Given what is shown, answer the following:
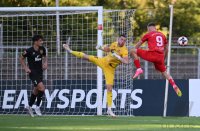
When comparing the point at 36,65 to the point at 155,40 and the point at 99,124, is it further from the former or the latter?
the point at 99,124

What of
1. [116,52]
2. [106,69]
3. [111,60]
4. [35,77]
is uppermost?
[116,52]

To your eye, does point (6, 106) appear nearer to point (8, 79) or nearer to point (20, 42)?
point (8, 79)

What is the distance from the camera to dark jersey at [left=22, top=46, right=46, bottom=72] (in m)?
21.1

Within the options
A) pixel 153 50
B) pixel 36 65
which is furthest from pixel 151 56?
pixel 36 65

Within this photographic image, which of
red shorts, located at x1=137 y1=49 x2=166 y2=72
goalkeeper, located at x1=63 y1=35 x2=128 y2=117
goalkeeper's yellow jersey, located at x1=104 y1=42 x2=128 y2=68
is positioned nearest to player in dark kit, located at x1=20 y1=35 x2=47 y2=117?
goalkeeper, located at x1=63 y1=35 x2=128 y2=117

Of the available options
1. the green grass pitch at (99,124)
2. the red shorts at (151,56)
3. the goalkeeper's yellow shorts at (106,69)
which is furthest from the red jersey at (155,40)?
the green grass pitch at (99,124)

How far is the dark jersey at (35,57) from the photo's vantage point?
69.1 ft

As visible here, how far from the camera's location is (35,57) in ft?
69.3

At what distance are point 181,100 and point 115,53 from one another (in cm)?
344

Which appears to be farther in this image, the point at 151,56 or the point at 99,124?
the point at 151,56

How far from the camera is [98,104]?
22.0 m

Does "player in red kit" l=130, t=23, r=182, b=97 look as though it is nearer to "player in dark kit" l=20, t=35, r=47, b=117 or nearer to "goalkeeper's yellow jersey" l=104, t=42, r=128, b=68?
"goalkeeper's yellow jersey" l=104, t=42, r=128, b=68

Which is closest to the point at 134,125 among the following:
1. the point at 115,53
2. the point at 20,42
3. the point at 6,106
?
the point at 115,53

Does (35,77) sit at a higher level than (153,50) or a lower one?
lower
